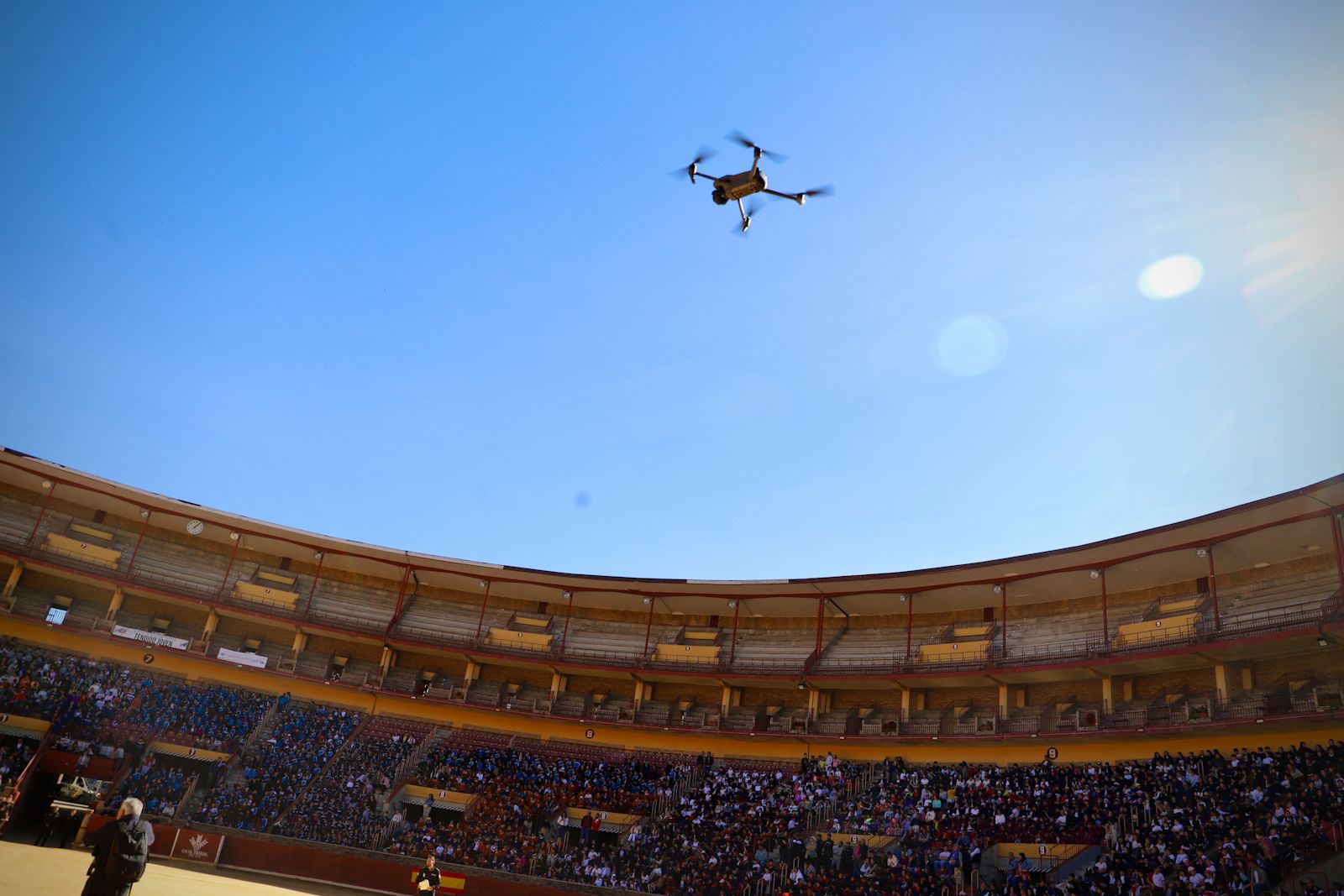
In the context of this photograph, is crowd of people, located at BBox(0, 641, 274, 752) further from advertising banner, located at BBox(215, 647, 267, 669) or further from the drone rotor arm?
the drone rotor arm

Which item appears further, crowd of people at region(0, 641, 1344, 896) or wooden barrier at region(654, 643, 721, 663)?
wooden barrier at region(654, 643, 721, 663)

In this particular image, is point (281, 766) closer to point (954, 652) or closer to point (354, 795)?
point (354, 795)

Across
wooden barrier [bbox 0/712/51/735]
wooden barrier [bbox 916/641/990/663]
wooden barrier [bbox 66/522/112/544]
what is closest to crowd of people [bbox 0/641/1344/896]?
wooden barrier [bbox 0/712/51/735]

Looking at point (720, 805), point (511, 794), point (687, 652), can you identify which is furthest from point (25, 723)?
point (720, 805)

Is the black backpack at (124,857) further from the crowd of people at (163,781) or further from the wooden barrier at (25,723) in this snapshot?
the wooden barrier at (25,723)

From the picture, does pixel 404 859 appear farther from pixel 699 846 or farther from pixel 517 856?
pixel 699 846

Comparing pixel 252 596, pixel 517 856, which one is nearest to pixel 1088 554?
pixel 517 856
